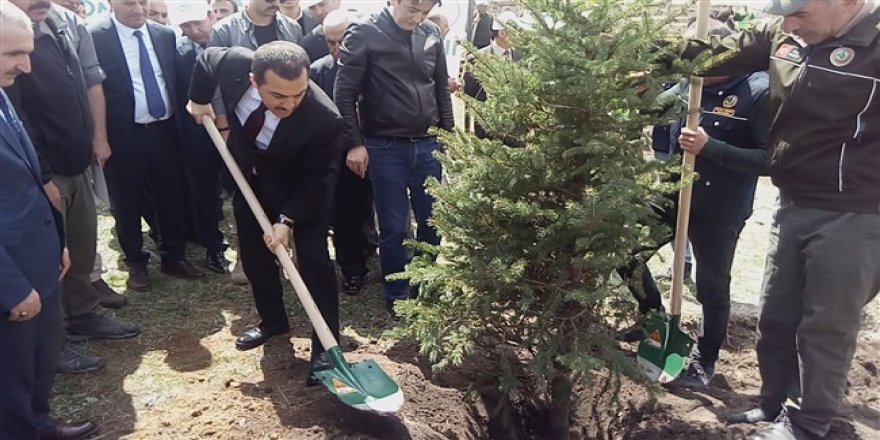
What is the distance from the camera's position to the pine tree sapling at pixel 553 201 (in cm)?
278

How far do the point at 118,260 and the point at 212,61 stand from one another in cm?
256

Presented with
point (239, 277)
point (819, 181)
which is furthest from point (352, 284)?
point (819, 181)

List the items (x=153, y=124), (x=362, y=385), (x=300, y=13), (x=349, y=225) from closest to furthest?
(x=362, y=385) < (x=153, y=124) < (x=349, y=225) < (x=300, y=13)

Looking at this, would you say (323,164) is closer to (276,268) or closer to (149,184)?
(276,268)

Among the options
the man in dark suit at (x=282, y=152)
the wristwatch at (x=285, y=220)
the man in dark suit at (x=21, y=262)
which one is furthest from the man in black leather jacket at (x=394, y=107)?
the man in dark suit at (x=21, y=262)

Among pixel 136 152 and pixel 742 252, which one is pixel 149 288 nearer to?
pixel 136 152

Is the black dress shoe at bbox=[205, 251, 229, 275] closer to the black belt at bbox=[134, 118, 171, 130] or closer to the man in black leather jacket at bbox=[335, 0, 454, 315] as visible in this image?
the black belt at bbox=[134, 118, 171, 130]

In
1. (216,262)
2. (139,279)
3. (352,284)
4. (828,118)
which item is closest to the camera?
(828,118)

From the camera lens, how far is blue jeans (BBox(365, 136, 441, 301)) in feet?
15.3

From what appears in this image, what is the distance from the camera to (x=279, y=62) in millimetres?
3322

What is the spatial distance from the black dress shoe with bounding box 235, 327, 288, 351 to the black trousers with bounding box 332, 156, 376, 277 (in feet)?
3.60

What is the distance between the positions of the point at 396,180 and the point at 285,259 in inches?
52.1

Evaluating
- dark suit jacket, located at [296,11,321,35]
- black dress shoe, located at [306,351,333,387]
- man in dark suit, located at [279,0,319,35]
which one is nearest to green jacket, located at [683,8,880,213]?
black dress shoe, located at [306,351,333,387]

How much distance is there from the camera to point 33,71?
12.5ft
